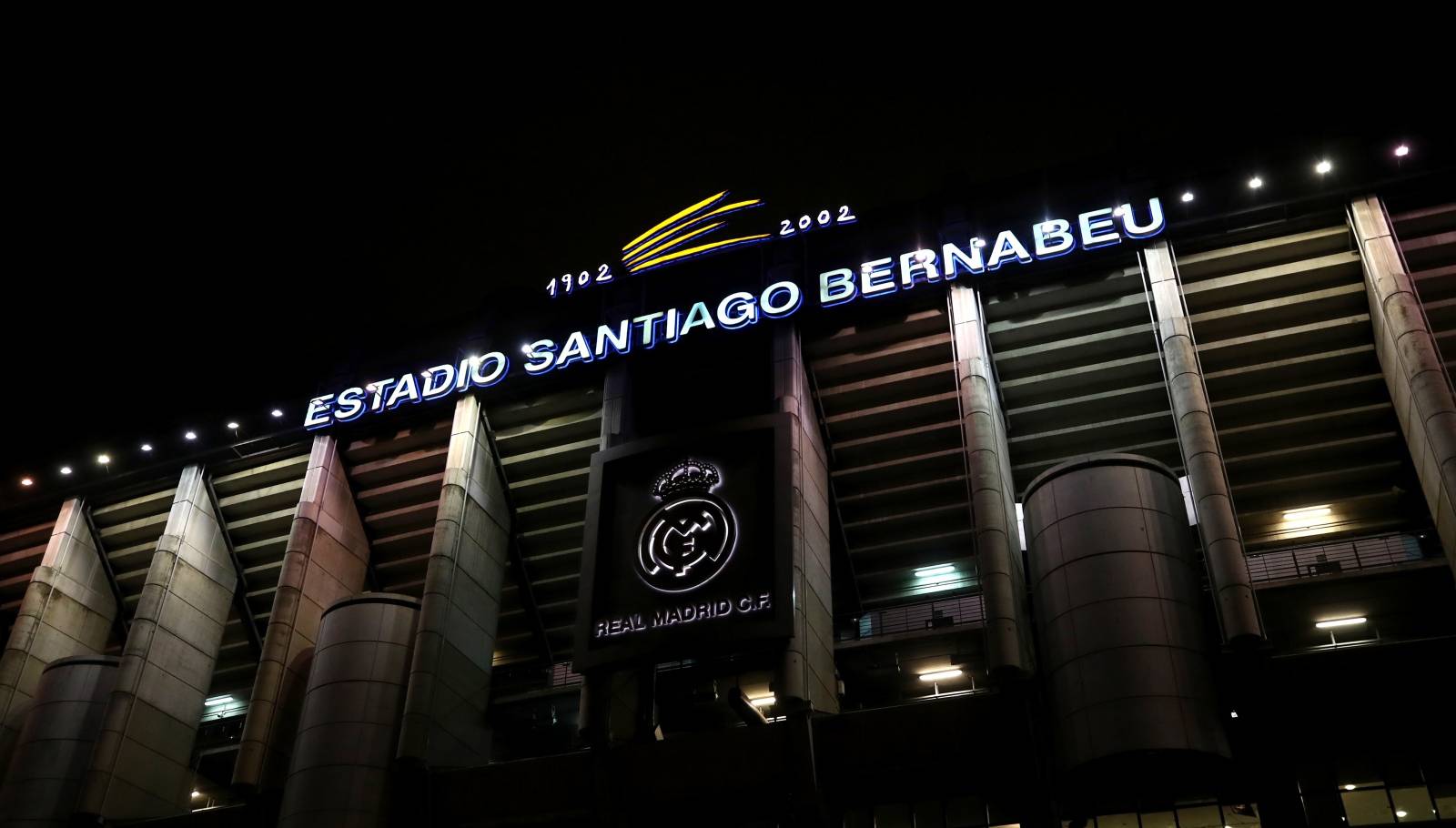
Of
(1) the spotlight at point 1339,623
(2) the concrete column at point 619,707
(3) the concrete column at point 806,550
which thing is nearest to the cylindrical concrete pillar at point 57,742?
(2) the concrete column at point 619,707

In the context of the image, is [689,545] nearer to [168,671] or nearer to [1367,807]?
[1367,807]

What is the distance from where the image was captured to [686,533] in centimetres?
3847

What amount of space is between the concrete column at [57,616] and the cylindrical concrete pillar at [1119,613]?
41.9m

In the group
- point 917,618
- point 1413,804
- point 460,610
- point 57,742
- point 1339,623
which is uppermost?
point 917,618

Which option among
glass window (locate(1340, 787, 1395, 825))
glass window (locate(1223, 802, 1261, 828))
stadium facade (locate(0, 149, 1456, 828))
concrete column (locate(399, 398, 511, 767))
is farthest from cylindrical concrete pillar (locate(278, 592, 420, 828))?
glass window (locate(1340, 787, 1395, 825))

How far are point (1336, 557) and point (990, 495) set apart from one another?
1407 centimetres

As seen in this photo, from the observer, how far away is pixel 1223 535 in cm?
3394

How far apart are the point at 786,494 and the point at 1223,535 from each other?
13.3 metres

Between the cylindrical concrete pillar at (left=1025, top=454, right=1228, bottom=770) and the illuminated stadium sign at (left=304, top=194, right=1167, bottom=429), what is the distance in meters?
10.2

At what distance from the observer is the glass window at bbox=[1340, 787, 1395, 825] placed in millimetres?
32750

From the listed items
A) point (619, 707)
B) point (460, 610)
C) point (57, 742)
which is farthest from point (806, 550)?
point (57, 742)

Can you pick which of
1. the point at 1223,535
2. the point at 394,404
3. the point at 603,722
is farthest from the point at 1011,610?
the point at 394,404

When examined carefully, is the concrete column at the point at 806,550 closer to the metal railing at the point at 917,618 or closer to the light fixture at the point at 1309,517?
the metal railing at the point at 917,618

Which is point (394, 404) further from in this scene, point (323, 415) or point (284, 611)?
point (284, 611)
